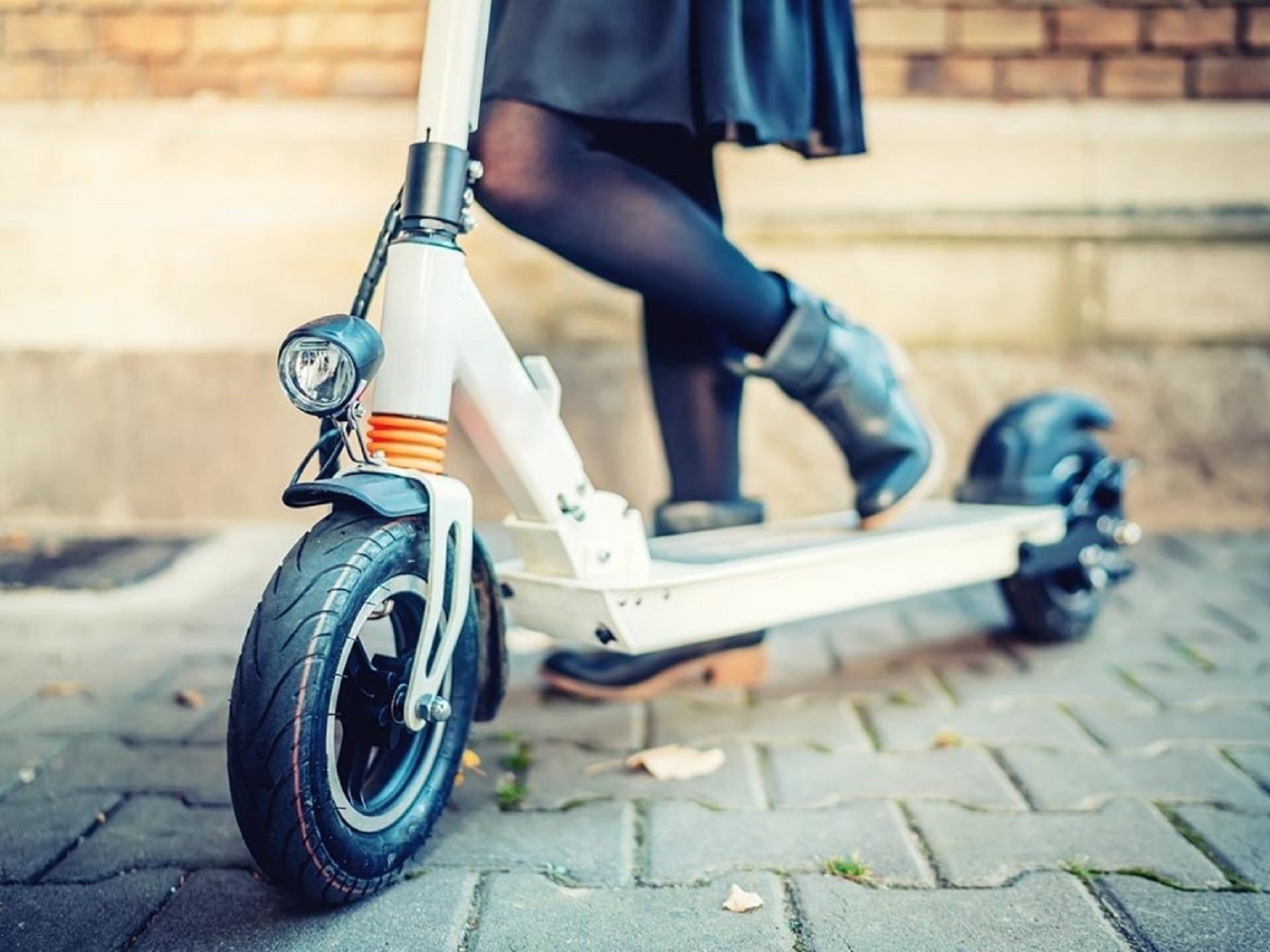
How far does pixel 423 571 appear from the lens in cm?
129

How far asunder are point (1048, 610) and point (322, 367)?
5.19 feet

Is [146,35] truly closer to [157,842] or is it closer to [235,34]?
[235,34]

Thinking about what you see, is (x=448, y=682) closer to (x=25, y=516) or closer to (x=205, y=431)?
(x=205, y=431)

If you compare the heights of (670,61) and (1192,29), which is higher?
(1192,29)

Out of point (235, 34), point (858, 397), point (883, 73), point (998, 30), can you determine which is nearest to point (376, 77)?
point (235, 34)

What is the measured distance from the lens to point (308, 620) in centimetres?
116

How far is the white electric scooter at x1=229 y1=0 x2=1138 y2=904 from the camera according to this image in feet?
3.80

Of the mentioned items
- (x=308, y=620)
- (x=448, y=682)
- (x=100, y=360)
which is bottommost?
(x=448, y=682)

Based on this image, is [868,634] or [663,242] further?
[868,634]

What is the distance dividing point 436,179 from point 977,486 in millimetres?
1366

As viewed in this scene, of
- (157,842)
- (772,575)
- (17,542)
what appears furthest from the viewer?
(17,542)

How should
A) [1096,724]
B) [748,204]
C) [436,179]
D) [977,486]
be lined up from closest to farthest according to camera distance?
[436,179] → [1096,724] → [977,486] → [748,204]

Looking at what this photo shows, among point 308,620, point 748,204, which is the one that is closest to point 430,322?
point 308,620

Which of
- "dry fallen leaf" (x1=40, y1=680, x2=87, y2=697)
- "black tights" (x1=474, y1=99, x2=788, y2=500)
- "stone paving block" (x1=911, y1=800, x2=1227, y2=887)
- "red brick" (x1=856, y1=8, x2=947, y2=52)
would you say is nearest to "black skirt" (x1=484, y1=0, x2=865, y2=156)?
"black tights" (x1=474, y1=99, x2=788, y2=500)
